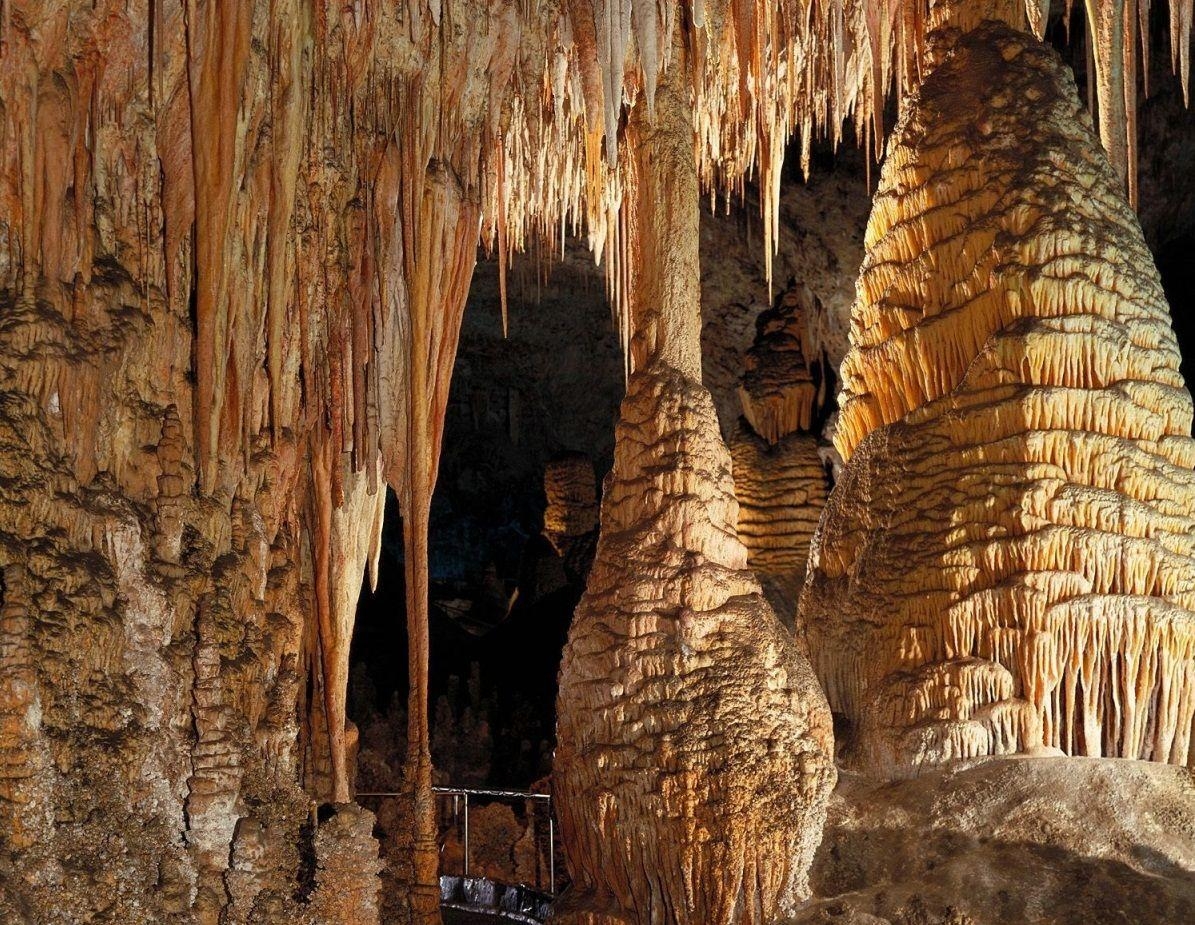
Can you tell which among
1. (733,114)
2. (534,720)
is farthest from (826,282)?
(534,720)

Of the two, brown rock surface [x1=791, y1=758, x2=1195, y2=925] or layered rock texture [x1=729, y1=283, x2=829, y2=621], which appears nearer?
brown rock surface [x1=791, y1=758, x2=1195, y2=925]

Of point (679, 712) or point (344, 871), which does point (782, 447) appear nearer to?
point (679, 712)

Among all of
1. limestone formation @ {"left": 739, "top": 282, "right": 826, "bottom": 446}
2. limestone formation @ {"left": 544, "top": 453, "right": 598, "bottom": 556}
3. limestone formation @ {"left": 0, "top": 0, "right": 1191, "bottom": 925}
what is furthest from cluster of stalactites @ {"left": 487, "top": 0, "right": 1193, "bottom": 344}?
limestone formation @ {"left": 544, "top": 453, "right": 598, "bottom": 556}

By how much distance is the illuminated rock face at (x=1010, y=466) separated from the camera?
633 centimetres

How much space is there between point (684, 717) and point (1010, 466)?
2.02 m

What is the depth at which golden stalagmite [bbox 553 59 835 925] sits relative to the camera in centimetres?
547

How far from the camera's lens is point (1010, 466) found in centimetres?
646

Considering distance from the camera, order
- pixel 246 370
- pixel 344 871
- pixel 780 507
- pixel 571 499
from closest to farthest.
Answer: pixel 344 871, pixel 246 370, pixel 780 507, pixel 571 499

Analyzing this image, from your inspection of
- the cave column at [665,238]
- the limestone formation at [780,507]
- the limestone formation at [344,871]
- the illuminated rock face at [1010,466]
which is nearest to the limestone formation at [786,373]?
the limestone formation at [780,507]

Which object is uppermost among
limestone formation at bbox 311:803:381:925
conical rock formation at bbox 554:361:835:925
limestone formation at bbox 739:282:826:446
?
limestone formation at bbox 739:282:826:446

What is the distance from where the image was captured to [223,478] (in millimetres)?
6055

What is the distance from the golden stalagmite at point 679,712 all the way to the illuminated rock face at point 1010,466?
97cm

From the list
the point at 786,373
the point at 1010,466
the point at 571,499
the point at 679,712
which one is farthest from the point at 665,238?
the point at 571,499

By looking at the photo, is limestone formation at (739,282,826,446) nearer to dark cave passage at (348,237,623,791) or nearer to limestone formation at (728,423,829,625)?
limestone formation at (728,423,829,625)
